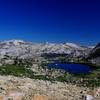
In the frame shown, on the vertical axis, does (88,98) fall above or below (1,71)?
below

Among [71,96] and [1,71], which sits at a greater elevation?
[1,71]

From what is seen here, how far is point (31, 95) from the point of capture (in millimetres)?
39969

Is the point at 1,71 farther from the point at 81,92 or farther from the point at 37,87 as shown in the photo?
the point at 81,92

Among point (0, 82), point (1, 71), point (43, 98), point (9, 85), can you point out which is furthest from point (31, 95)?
point (1, 71)

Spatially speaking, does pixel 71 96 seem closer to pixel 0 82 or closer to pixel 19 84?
pixel 19 84

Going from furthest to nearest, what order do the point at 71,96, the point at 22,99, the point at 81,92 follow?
the point at 81,92 < the point at 71,96 < the point at 22,99

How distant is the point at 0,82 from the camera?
153 feet

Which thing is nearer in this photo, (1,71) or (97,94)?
(97,94)

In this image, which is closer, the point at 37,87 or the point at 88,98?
the point at 88,98

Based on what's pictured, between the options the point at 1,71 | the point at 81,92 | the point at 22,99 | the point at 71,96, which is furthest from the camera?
the point at 1,71

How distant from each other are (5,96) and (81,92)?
13.9m

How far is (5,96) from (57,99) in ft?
24.5

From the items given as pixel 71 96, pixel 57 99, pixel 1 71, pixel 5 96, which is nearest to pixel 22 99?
pixel 5 96

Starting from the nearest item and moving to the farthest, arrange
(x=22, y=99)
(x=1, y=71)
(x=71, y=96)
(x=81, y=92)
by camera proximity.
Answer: (x=22, y=99) → (x=71, y=96) → (x=81, y=92) → (x=1, y=71)
